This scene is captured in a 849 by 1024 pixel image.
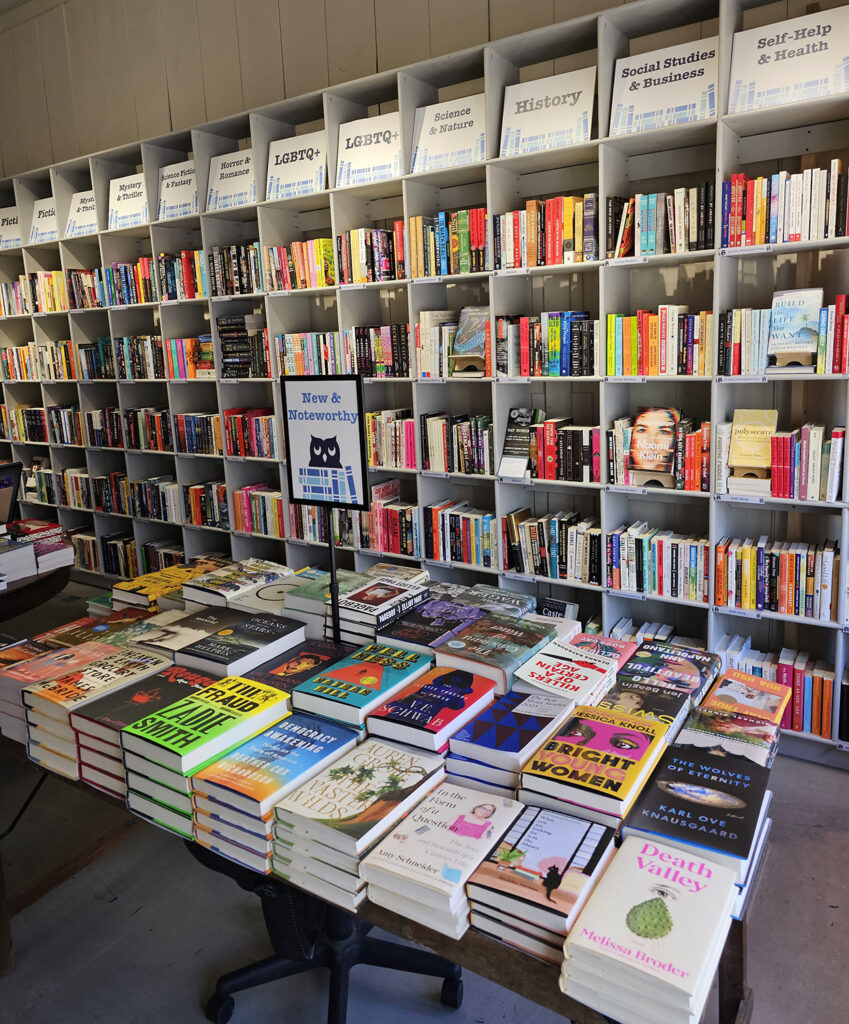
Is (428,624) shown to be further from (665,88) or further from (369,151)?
(369,151)

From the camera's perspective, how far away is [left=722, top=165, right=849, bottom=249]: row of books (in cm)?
282

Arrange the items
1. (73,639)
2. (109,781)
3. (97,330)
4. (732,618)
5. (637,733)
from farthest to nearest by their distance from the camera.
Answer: (97,330) < (732,618) < (73,639) < (109,781) < (637,733)

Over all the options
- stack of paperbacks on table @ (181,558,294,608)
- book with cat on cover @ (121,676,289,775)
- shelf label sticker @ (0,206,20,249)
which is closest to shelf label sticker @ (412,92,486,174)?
stack of paperbacks on table @ (181,558,294,608)

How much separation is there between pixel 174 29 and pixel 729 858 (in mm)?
5647

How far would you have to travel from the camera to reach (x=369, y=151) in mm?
3859

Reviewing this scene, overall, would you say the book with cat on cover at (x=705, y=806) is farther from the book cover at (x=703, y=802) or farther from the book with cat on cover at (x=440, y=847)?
the book with cat on cover at (x=440, y=847)

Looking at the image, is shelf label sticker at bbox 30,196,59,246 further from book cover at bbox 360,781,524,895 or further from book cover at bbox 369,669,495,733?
book cover at bbox 360,781,524,895

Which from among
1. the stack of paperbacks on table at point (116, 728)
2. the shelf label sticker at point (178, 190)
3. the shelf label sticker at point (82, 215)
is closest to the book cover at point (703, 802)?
the stack of paperbacks on table at point (116, 728)

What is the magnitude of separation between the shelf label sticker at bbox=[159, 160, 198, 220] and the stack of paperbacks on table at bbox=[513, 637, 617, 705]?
3.76 meters

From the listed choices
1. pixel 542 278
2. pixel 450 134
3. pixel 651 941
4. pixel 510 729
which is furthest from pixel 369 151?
pixel 651 941

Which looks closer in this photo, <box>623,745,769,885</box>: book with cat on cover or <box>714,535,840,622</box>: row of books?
<box>623,745,769,885</box>: book with cat on cover

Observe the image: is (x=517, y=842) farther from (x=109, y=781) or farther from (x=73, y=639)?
(x=73, y=639)

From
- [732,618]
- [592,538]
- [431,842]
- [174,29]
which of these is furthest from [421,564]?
[174,29]

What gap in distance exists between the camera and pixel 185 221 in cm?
469
